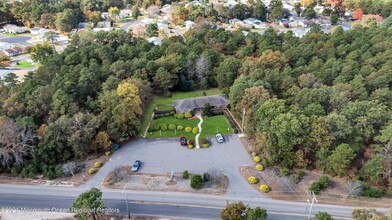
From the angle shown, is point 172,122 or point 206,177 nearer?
point 206,177

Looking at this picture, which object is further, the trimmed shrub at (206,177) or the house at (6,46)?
the house at (6,46)

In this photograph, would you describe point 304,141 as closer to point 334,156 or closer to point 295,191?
point 334,156

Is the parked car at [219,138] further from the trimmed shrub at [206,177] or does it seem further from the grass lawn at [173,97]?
the grass lawn at [173,97]

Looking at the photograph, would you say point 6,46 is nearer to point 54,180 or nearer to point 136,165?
point 54,180

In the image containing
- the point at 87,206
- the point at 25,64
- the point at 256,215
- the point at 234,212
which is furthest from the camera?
Answer: the point at 25,64

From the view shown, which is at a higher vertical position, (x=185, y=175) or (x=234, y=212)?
(x=234, y=212)

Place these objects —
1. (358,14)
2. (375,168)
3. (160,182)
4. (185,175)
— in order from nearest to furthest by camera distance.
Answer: (375,168), (160,182), (185,175), (358,14)

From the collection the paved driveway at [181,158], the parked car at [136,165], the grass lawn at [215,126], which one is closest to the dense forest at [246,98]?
the paved driveway at [181,158]

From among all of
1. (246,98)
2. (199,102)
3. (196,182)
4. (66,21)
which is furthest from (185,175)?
(66,21)
